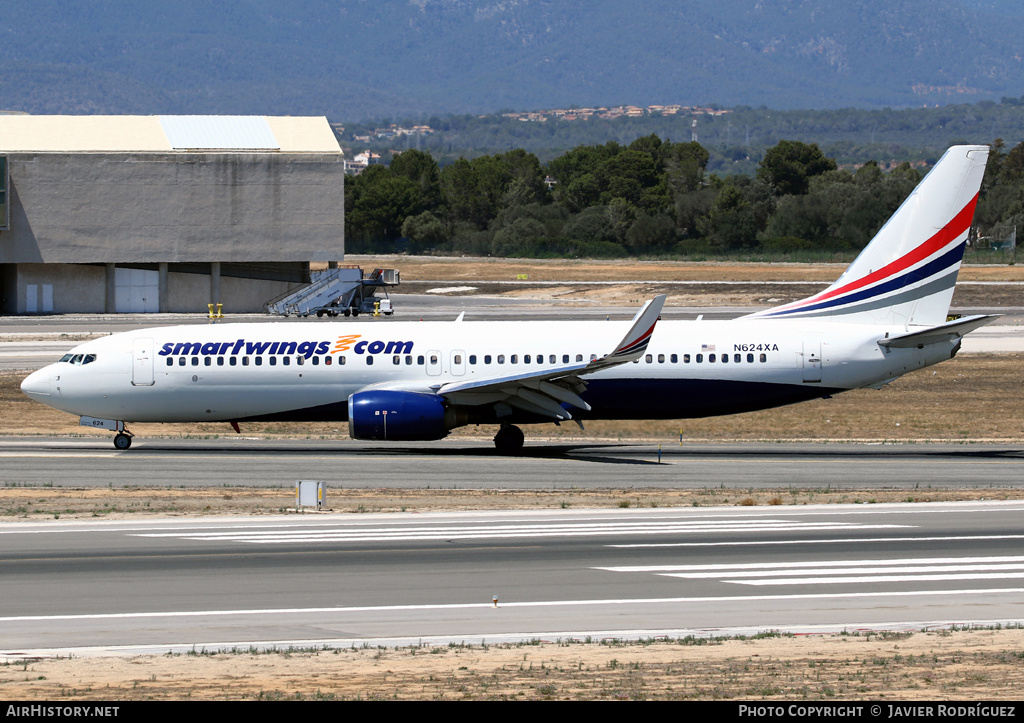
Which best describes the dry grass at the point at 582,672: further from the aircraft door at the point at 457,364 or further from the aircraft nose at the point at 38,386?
the aircraft nose at the point at 38,386

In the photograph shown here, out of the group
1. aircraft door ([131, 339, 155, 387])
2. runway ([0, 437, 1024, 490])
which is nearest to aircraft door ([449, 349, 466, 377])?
runway ([0, 437, 1024, 490])

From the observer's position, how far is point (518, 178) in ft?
655

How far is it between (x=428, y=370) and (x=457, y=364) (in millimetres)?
876

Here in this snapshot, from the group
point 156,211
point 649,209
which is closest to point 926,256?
point 156,211

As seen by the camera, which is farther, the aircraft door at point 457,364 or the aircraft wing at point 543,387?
the aircraft door at point 457,364

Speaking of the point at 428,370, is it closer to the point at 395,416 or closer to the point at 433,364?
the point at 433,364

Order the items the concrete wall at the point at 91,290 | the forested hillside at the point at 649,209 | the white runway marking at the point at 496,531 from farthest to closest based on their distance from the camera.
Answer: the forested hillside at the point at 649,209 < the concrete wall at the point at 91,290 < the white runway marking at the point at 496,531

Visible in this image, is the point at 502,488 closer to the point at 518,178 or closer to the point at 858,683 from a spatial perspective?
the point at 858,683

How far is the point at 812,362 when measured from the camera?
120 ft

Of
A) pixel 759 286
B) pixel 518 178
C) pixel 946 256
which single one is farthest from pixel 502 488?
pixel 518 178

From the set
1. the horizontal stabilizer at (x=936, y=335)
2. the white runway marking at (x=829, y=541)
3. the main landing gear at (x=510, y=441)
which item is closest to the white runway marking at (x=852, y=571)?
the white runway marking at (x=829, y=541)

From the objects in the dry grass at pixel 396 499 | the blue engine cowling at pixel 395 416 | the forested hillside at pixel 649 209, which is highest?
the forested hillside at pixel 649 209

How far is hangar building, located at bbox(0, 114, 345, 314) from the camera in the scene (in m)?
80.4

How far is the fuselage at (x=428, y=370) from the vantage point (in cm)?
3641
